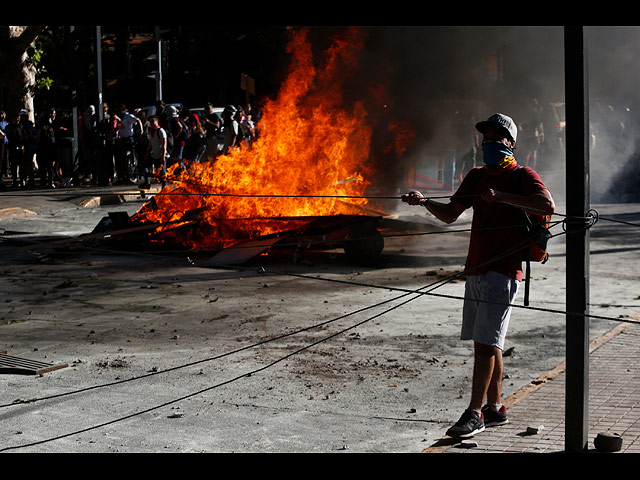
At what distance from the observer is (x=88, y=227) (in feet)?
53.1

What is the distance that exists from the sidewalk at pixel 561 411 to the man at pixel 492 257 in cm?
15

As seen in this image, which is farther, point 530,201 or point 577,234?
point 530,201

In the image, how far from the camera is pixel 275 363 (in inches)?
277

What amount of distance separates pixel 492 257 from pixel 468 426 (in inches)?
38.2

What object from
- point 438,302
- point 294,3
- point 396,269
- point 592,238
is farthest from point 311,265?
point 294,3

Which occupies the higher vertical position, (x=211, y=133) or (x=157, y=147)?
(x=211, y=133)

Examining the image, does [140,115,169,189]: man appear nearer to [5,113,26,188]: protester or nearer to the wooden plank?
[5,113,26,188]: protester

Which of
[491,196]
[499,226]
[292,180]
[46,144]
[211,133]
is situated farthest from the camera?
[211,133]

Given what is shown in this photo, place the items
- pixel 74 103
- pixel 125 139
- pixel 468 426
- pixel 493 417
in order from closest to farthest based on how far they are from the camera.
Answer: pixel 468 426 < pixel 493 417 < pixel 125 139 < pixel 74 103

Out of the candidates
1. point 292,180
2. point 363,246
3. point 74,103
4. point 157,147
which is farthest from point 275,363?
point 74,103

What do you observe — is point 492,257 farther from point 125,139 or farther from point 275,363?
point 125,139

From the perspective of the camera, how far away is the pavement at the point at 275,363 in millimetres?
5301

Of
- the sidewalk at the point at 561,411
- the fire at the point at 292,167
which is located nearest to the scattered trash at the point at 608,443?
the sidewalk at the point at 561,411

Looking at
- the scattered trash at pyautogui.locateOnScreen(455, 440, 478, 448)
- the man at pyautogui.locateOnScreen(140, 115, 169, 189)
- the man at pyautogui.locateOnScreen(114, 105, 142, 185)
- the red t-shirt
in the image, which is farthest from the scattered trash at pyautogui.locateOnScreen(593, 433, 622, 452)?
the man at pyautogui.locateOnScreen(114, 105, 142, 185)
